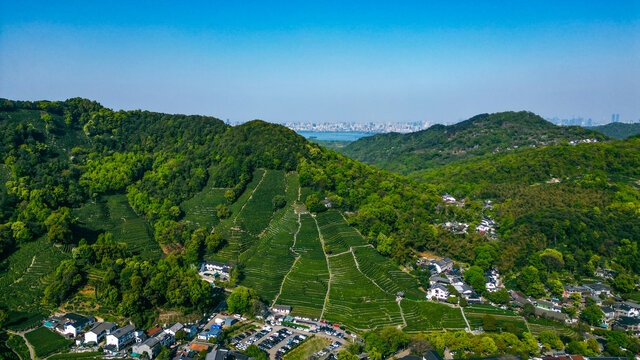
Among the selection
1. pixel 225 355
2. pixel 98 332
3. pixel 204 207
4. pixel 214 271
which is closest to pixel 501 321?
pixel 225 355

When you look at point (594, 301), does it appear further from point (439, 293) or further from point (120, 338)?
point (120, 338)

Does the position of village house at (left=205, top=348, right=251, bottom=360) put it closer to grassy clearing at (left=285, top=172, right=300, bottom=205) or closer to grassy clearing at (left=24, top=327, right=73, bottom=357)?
grassy clearing at (left=24, top=327, right=73, bottom=357)

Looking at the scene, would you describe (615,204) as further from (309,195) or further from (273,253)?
(273,253)

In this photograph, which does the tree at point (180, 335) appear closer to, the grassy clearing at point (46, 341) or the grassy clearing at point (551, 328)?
the grassy clearing at point (46, 341)

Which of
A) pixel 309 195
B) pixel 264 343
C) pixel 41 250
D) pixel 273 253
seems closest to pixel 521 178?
pixel 309 195

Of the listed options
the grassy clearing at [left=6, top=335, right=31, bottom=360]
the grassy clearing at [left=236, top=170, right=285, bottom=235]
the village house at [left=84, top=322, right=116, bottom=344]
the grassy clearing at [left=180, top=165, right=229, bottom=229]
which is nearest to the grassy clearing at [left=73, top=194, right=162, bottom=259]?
the grassy clearing at [left=180, top=165, right=229, bottom=229]
